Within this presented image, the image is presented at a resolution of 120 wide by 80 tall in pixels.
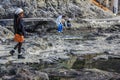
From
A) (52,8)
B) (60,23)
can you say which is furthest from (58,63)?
(52,8)

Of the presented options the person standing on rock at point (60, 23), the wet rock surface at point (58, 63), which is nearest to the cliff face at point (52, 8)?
the person standing on rock at point (60, 23)

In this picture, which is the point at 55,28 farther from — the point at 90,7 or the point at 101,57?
the point at 101,57

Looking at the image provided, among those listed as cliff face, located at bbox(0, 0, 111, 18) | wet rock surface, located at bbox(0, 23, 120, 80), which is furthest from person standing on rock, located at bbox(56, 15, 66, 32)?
wet rock surface, located at bbox(0, 23, 120, 80)

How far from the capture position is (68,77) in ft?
35.4

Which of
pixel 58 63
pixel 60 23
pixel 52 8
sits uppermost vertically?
pixel 58 63

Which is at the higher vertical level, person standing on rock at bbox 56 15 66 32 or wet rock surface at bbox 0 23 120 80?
wet rock surface at bbox 0 23 120 80

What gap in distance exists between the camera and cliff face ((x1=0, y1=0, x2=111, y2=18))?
3503cm

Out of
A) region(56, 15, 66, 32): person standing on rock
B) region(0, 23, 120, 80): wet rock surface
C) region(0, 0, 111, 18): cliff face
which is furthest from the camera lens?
region(0, 0, 111, 18): cliff face

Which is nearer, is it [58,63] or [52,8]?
[58,63]

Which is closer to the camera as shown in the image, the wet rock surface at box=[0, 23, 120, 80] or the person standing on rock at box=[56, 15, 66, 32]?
the wet rock surface at box=[0, 23, 120, 80]

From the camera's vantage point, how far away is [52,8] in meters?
38.7

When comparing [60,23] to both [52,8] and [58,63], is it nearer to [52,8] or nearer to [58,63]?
[52,8]

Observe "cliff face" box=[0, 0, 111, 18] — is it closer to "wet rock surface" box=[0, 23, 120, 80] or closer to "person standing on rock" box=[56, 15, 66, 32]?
"person standing on rock" box=[56, 15, 66, 32]

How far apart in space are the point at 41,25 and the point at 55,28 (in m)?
1.24
